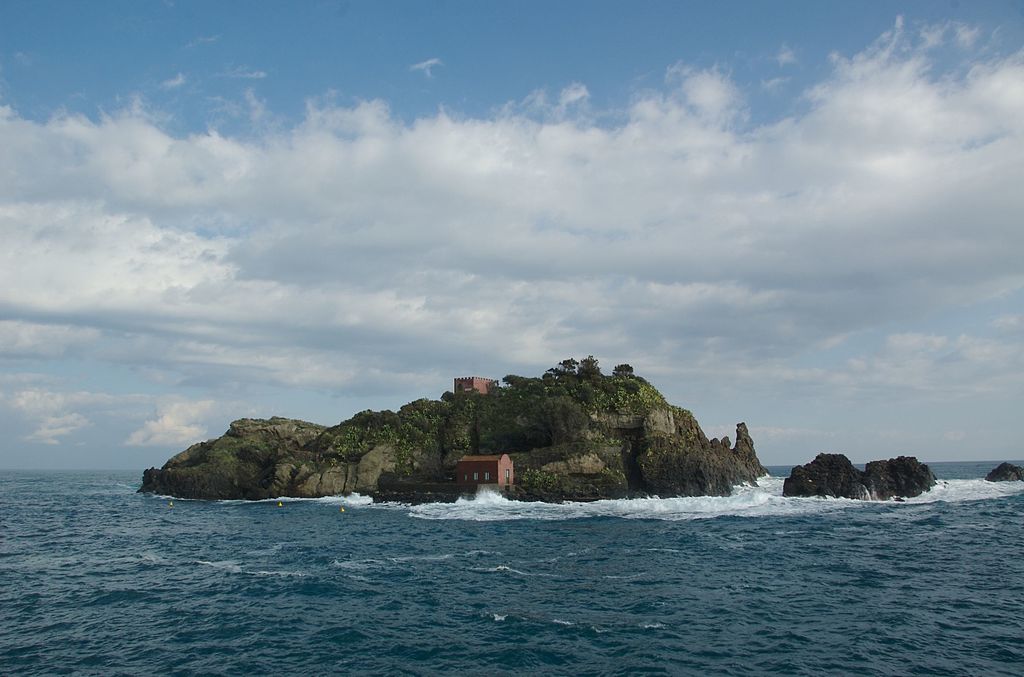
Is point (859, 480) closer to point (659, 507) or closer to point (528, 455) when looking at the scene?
point (659, 507)

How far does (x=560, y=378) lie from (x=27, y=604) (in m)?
93.9

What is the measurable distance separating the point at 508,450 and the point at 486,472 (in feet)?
63.2

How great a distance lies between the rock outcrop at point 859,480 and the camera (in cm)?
9506

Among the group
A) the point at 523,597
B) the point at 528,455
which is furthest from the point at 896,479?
the point at 523,597

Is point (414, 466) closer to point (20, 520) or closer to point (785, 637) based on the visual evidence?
point (20, 520)

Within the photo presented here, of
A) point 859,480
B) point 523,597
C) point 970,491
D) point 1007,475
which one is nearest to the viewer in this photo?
point 523,597

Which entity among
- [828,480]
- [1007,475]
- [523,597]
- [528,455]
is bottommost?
[523,597]

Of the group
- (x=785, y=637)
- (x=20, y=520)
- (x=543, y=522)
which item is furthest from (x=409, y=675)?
(x=20, y=520)

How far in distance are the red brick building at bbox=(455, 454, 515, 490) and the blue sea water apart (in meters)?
21.5

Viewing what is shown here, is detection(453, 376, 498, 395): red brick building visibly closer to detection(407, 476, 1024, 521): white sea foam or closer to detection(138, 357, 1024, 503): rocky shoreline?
detection(138, 357, 1024, 503): rocky shoreline

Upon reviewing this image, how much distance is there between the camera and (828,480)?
9744 centimetres

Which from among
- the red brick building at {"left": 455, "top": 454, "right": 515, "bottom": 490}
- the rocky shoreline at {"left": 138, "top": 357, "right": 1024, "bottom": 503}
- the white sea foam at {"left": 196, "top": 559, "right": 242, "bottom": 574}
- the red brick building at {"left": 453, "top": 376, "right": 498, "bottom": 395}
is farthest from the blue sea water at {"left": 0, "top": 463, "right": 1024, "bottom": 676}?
the red brick building at {"left": 453, "top": 376, "right": 498, "bottom": 395}

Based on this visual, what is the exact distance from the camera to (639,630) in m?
33.2

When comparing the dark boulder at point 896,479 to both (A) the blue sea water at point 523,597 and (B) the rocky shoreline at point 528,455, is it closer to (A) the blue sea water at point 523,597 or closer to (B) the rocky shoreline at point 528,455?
(B) the rocky shoreline at point 528,455
